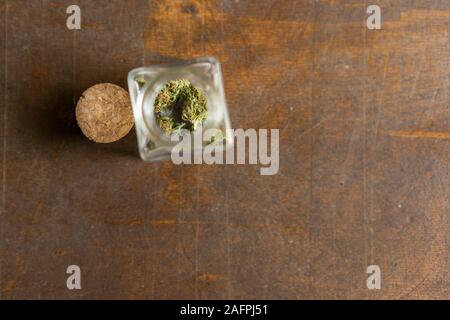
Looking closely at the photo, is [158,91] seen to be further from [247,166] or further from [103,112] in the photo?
[247,166]

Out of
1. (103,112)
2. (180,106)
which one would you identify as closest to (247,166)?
(180,106)

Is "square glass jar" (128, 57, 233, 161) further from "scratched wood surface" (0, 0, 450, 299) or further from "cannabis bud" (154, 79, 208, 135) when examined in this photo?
"scratched wood surface" (0, 0, 450, 299)

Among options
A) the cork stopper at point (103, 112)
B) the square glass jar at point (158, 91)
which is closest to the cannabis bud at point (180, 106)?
the square glass jar at point (158, 91)

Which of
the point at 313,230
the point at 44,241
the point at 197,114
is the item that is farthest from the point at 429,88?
the point at 44,241

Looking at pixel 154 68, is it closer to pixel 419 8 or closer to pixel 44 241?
pixel 44 241

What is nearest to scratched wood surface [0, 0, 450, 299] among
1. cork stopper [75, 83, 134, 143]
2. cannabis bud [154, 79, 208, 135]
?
cork stopper [75, 83, 134, 143]

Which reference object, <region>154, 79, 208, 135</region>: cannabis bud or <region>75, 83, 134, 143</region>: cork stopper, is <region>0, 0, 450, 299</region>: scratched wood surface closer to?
<region>75, 83, 134, 143</region>: cork stopper

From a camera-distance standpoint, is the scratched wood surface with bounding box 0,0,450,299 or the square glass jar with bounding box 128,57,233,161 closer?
the square glass jar with bounding box 128,57,233,161
